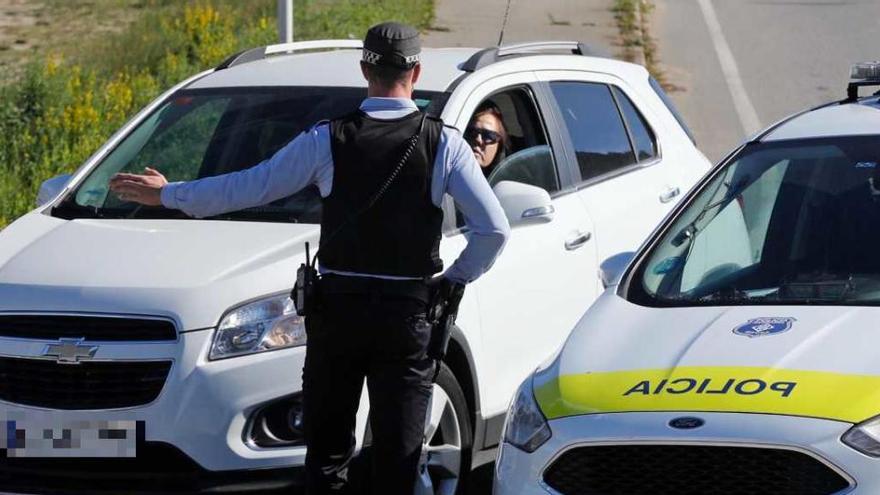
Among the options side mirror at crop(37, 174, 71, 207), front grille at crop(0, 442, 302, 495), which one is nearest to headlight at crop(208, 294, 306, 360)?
front grille at crop(0, 442, 302, 495)

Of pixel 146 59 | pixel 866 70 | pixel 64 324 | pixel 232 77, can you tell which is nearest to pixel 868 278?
pixel 866 70

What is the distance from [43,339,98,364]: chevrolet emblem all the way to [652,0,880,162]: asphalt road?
9420 mm

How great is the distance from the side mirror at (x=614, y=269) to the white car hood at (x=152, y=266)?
1.04m

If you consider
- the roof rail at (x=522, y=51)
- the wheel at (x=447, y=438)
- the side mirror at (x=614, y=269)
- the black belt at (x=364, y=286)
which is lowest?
the wheel at (x=447, y=438)

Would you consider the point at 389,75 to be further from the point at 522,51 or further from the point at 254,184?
the point at 522,51

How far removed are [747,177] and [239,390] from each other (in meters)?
2.00

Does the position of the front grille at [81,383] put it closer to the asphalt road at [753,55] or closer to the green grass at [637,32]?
the asphalt road at [753,55]

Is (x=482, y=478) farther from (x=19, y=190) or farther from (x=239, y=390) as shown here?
(x=19, y=190)

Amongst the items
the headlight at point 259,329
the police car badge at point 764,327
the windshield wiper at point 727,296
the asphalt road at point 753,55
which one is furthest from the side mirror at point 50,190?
the asphalt road at point 753,55

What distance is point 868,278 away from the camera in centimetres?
498

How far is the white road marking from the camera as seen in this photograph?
1534 cm

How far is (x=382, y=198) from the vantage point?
4.60 metres

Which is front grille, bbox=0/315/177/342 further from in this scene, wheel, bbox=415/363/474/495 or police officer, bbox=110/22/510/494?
wheel, bbox=415/363/474/495

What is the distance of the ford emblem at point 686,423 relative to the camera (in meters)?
4.20
